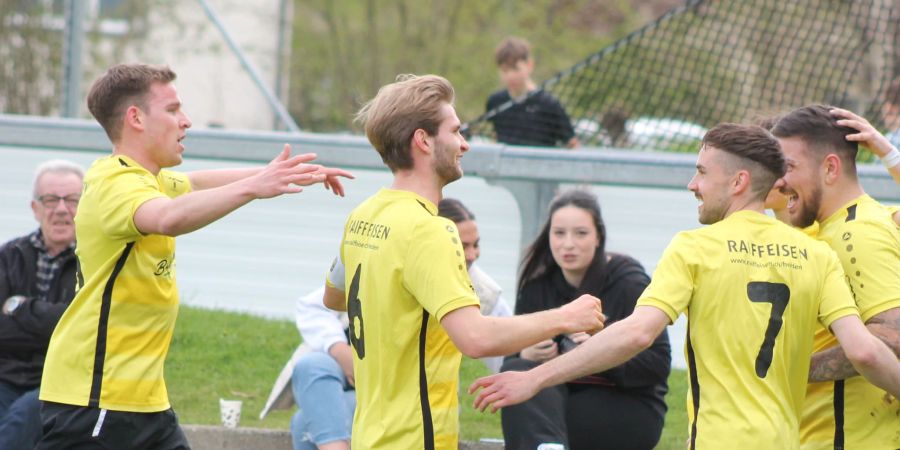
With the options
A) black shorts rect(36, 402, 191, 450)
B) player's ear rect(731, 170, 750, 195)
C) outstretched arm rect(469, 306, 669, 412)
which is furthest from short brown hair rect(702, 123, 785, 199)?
black shorts rect(36, 402, 191, 450)

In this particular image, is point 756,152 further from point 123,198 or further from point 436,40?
point 436,40

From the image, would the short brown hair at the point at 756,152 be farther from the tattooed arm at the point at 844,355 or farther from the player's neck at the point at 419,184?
the player's neck at the point at 419,184

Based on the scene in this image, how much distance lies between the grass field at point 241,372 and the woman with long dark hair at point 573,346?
70cm

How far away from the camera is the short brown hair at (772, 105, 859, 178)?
486 centimetres

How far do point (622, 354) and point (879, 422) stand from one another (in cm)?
105

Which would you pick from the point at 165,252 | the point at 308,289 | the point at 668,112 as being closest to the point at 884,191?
the point at 668,112

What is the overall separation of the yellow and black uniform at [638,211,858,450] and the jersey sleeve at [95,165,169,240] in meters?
1.89

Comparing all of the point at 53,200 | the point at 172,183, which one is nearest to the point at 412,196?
the point at 172,183

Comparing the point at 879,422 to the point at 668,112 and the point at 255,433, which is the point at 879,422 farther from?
the point at 668,112

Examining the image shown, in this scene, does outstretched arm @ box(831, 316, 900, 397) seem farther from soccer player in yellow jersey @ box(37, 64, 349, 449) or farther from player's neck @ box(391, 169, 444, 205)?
soccer player in yellow jersey @ box(37, 64, 349, 449)

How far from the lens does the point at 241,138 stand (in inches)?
359

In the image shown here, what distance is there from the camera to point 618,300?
21.5 feet

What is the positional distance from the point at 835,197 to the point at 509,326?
140 centimetres

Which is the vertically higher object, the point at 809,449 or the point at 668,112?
the point at 668,112
